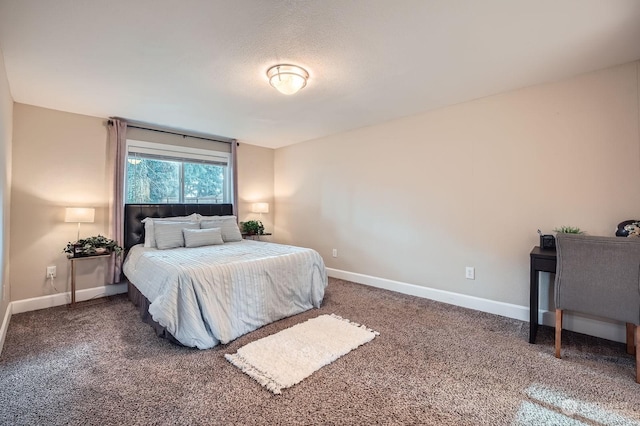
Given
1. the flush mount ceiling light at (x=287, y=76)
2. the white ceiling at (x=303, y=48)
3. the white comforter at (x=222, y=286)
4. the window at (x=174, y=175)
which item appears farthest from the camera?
the window at (x=174, y=175)

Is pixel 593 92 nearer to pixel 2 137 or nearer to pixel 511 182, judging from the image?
pixel 511 182

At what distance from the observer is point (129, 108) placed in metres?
3.39

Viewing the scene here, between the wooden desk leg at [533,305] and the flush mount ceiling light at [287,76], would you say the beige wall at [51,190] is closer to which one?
the flush mount ceiling light at [287,76]

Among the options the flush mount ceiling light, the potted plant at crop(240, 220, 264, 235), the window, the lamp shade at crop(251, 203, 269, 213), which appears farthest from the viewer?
the lamp shade at crop(251, 203, 269, 213)

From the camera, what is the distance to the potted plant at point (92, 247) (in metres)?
3.29

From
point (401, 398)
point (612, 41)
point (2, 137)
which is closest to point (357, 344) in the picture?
point (401, 398)

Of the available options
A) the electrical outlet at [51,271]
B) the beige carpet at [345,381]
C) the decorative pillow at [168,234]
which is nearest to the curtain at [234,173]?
the decorative pillow at [168,234]

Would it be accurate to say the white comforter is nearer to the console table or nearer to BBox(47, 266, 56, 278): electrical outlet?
BBox(47, 266, 56, 278): electrical outlet

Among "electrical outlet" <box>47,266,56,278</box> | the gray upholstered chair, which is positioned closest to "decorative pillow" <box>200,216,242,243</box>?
"electrical outlet" <box>47,266,56,278</box>

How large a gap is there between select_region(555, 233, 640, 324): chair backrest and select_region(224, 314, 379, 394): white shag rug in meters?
1.48

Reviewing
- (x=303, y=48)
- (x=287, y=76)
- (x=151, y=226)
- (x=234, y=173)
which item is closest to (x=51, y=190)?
(x=151, y=226)

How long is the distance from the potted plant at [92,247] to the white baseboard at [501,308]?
3.15 m

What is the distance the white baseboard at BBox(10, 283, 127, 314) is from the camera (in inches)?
124

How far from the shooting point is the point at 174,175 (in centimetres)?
441
